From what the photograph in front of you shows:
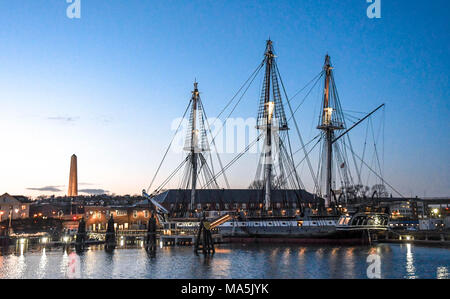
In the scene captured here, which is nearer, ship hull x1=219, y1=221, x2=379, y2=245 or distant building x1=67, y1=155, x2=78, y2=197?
ship hull x1=219, y1=221, x2=379, y2=245

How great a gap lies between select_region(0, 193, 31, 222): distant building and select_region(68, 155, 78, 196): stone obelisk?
94.8 ft

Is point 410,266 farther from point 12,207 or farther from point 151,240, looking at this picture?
point 12,207

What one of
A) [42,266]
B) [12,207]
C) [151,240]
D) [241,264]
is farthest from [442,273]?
[12,207]

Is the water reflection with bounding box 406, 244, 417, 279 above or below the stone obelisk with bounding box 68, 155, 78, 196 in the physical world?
below

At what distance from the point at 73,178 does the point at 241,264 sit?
119782mm

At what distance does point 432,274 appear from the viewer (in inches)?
1358

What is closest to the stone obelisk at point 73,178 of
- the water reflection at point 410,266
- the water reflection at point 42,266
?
the water reflection at point 42,266

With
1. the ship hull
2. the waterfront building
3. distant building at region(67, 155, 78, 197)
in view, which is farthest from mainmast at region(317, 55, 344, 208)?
distant building at region(67, 155, 78, 197)

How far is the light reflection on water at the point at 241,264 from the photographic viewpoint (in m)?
35.2

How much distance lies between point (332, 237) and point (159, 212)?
110 ft

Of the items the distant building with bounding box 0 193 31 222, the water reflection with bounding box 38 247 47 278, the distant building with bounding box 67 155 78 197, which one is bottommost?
the water reflection with bounding box 38 247 47 278

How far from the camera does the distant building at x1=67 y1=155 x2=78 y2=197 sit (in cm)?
14450

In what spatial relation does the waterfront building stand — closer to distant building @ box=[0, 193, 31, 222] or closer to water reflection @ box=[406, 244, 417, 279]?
distant building @ box=[0, 193, 31, 222]
